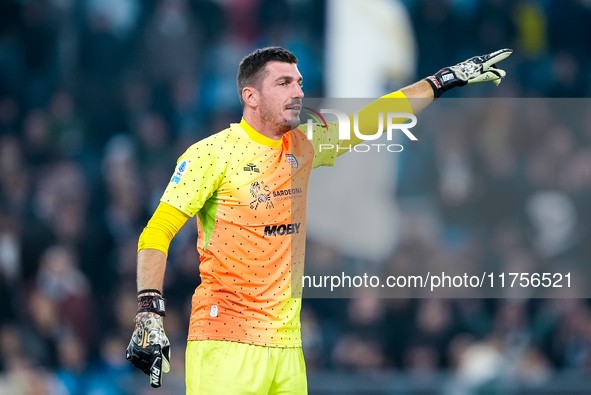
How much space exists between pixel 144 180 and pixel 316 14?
3.34 meters

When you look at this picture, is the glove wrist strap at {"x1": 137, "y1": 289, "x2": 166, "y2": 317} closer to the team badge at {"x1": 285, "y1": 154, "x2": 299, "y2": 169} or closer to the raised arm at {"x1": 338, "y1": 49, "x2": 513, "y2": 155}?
the team badge at {"x1": 285, "y1": 154, "x2": 299, "y2": 169}

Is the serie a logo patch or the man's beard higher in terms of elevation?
the man's beard

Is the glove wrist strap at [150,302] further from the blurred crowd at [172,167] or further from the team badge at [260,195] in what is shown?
the blurred crowd at [172,167]

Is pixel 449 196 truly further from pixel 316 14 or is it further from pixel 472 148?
pixel 316 14

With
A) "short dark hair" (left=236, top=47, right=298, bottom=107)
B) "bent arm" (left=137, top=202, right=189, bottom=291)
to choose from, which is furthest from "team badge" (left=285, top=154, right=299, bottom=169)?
"bent arm" (left=137, top=202, right=189, bottom=291)

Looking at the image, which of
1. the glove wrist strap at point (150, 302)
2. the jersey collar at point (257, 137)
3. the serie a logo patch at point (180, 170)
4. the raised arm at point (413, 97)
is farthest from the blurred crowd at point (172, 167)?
the glove wrist strap at point (150, 302)

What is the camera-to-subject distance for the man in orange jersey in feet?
14.8

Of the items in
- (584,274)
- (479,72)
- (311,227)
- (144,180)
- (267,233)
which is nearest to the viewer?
(267,233)

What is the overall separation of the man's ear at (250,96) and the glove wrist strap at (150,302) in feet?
4.04

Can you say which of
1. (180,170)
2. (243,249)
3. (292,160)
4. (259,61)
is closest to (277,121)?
(292,160)

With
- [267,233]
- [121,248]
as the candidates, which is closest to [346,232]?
[121,248]

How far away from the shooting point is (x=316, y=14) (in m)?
11.6

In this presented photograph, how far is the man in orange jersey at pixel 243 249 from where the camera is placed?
4.51 meters

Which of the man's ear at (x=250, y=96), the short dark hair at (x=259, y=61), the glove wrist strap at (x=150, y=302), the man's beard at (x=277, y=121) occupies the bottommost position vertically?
the glove wrist strap at (x=150, y=302)
